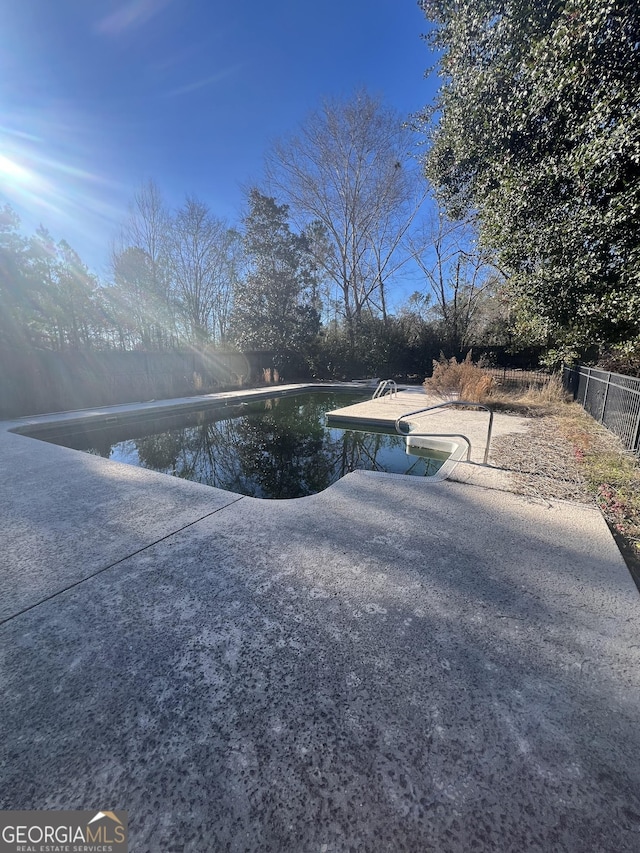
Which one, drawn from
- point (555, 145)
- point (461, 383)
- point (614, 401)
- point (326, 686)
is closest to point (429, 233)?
point (461, 383)

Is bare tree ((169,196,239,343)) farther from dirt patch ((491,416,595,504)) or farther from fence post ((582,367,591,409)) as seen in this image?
dirt patch ((491,416,595,504))

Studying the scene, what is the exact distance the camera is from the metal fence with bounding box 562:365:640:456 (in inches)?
168

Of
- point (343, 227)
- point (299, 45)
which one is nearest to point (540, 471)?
point (299, 45)

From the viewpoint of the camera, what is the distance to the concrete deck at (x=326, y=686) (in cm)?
86

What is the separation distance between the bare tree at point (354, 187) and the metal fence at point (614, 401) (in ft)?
34.2

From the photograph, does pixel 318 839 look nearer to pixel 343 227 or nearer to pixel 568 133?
pixel 568 133

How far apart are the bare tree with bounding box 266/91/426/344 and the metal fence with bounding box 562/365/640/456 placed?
1043 centimetres

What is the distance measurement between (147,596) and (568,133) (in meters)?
5.76

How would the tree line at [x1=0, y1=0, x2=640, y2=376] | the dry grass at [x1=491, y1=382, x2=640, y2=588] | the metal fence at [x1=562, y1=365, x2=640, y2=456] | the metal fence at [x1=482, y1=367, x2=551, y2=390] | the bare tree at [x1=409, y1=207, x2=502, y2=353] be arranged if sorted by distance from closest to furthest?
the dry grass at [x1=491, y1=382, x2=640, y2=588] < the tree line at [x1=0, y1=0, x2=640, y2=376] < the metal fence at [x1=562, y1=365, x2=640, y2=456] < the metal fence at [x1=482, y1=367, x2=551, y2=390] < the bare tree at [x1=409, y1=207, x2=502, y2=353]

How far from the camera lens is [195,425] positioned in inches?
293

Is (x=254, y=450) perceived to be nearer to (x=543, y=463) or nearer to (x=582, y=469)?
(x=543, y=463)

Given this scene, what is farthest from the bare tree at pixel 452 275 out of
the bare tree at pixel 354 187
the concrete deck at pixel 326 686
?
the concrete deck at pixel 326 686

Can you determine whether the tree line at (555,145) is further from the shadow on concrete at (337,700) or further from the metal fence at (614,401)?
the shadow on concrete at (337,700)

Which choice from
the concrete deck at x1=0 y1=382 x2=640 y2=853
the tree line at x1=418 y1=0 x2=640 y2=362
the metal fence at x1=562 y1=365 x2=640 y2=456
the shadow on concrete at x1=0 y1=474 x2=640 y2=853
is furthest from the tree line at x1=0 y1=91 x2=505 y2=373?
the shadow on concrete at x1=0 y1=474 x2=640 y2=853
